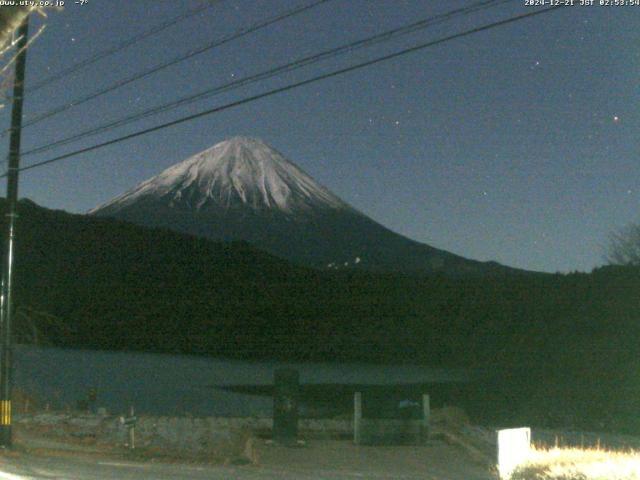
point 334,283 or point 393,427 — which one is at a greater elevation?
point 334,283

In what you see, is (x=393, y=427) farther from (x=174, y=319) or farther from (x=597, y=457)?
(x=174, y=319)

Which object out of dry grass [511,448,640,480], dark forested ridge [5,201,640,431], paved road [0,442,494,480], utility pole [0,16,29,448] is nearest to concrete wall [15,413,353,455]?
paved road [0,442,494,480]

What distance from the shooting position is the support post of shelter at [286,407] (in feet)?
56.6

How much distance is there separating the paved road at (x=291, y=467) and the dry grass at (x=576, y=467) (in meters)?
1.20

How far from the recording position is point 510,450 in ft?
40.0

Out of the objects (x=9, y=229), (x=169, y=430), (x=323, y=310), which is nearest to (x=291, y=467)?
(x=9, y=229)

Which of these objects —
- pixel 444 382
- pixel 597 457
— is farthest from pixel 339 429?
pixel 444 382

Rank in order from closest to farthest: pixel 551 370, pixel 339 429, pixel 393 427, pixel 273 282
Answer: pixel 393 427
pixel 339 429
pixel 551 370
pixel 273 282

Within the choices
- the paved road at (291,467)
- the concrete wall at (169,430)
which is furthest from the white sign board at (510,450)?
the concrete wall at (169,430)

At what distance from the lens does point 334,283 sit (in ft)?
234

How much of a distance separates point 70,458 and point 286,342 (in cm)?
4373

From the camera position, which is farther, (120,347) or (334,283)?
(334,283)

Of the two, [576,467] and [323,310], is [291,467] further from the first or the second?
[323,310]

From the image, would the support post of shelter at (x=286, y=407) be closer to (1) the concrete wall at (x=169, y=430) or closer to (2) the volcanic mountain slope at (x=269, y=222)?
(1) the concrete wall at (x=169, y=430)
